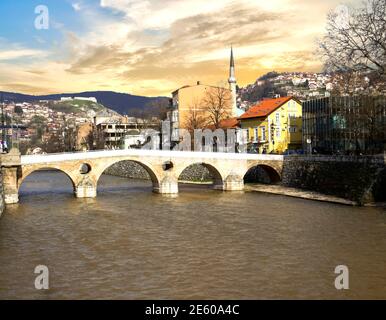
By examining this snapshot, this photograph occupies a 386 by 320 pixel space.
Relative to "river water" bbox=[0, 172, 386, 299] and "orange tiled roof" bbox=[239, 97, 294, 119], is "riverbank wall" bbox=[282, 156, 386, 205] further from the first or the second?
"orange tiled roof" bbox=[239, 97, 294, 119]

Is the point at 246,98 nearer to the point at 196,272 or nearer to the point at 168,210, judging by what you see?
the point at 168,210

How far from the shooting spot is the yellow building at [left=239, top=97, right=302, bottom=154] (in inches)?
2034

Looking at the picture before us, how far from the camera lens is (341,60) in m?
28.7

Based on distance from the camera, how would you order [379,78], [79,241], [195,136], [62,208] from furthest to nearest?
[195,136], [62,208], [379,78], [79,241]

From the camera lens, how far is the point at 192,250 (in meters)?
19.6

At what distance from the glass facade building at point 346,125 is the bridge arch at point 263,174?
12.7 ft

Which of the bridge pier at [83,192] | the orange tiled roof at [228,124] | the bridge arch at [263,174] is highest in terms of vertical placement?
the orange tiled roof at [228,124]

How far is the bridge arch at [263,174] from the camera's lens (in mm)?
42094

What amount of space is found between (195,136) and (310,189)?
22390 mm

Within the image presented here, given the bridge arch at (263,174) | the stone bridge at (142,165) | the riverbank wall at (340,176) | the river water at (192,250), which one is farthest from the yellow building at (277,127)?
the river water at (192,250)

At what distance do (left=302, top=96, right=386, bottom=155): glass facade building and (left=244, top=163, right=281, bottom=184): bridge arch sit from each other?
3860 millimetres

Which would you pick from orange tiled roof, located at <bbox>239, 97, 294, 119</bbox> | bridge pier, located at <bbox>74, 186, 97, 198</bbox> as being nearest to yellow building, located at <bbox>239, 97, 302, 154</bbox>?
orange tiled roof, located at <bbox>239, 97, 294, 119</bbox>

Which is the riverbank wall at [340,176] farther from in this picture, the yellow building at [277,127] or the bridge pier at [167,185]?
the yellow building at [277,127]
